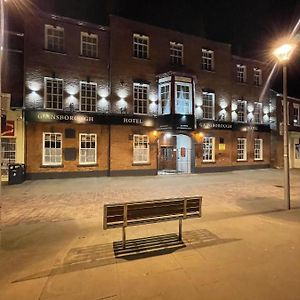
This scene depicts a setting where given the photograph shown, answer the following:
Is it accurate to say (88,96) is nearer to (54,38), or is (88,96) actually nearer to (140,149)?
(54,38)

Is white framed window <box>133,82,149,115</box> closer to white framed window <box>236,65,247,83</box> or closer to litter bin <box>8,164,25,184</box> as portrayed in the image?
litter bin <box>8,164,25,184</box>

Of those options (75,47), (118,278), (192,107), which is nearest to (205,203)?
(118,278)

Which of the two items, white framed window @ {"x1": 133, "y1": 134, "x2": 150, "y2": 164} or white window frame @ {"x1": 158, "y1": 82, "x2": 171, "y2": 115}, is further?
white window frame @ {"x1": 158, "y1": 82, "x2": 171, "y2": 115}

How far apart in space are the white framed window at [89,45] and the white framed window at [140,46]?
2.86 meters

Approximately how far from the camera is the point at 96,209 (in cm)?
891

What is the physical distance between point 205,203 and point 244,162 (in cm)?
1514

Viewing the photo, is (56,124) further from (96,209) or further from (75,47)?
(96,209)

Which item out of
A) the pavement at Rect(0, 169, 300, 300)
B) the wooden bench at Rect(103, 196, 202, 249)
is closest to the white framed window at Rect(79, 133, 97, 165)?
the pavement at Rect(0, 169, 300, 300)

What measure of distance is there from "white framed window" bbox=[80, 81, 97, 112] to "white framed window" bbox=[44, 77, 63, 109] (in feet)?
4.52

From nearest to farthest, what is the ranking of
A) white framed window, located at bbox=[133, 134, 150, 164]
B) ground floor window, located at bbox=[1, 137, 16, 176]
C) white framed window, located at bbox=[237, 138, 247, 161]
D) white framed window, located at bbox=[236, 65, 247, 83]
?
ground floor window, located at bbox=[1, 137, 16, 176] → white framed window, located at bbox=[133, 134, 150, 164] → white framed window, located at bbox=[237, 138, 247, 161] → white framed window, located at bbox=[236, 65, 247, 83]

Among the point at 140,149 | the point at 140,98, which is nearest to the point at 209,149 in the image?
the point at 140,149

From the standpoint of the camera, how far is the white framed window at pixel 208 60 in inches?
861

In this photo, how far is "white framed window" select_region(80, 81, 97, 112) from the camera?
701 inches

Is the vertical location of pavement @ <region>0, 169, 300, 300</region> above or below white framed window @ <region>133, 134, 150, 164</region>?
below
